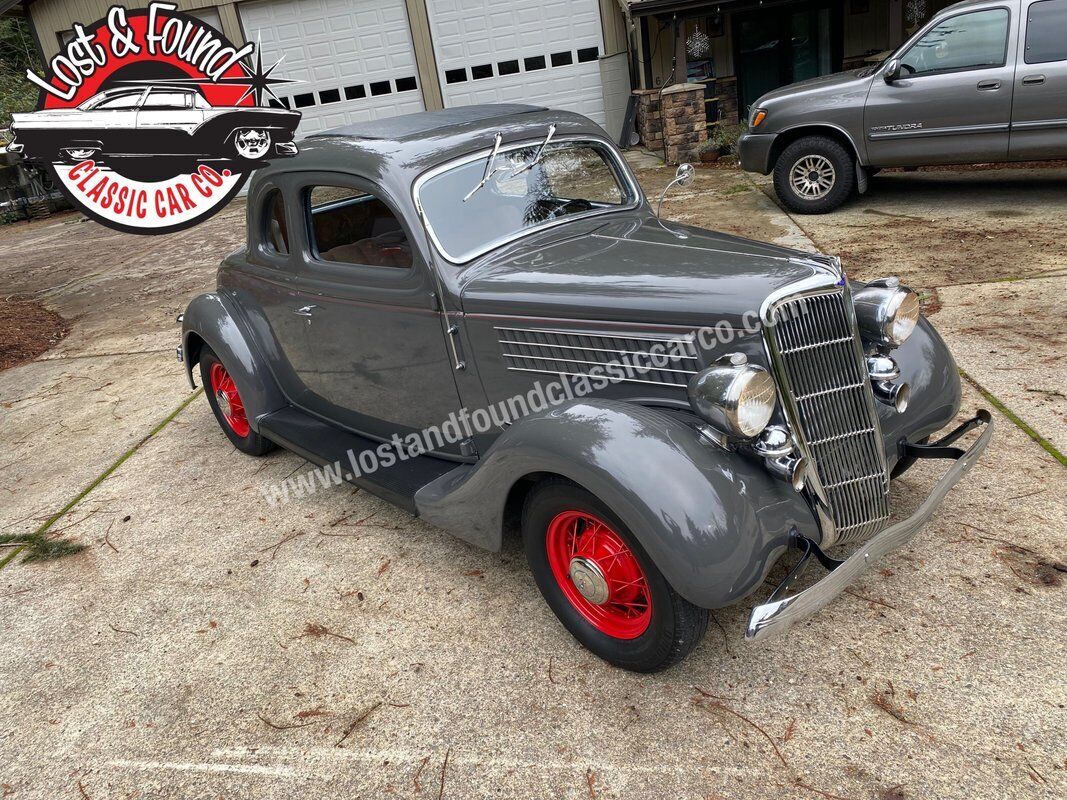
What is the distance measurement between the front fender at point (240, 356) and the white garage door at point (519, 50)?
9405 mm

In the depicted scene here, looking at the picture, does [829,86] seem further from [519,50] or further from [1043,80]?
[519,50]

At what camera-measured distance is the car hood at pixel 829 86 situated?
7.40 metres

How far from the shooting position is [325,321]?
12.5 feet

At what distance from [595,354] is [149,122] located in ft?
14.6

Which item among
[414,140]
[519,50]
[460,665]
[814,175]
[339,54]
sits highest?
[339,54]

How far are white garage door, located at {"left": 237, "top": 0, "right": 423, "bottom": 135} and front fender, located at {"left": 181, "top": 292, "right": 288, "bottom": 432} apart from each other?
9.51 m

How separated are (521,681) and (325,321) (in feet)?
6.68

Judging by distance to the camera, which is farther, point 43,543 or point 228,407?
point 228,407

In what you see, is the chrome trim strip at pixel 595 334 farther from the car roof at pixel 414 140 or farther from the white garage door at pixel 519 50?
the white garage door at pixel 519 50

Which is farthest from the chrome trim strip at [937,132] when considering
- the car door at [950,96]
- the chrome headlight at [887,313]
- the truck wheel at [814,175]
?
the chrome headlight at [887,313]

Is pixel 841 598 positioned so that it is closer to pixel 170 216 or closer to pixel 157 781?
pixel 157 781

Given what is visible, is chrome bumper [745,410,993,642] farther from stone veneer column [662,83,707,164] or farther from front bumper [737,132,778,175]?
stone veneer column [662,83,707,164]

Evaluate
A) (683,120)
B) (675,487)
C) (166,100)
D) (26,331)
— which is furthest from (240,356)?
(683,120)

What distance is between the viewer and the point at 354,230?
3.71m
